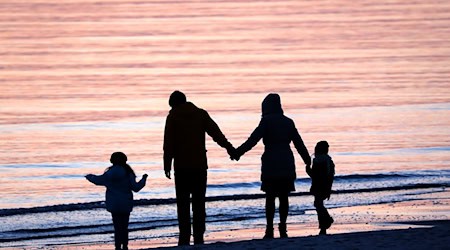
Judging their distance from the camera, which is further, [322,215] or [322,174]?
[322,215]

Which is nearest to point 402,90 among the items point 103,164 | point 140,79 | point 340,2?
point 140,79

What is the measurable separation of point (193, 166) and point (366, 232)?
1.81 metres

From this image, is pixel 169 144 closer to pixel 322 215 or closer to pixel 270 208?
pixel 270 208

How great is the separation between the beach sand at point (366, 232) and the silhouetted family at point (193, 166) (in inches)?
16.8

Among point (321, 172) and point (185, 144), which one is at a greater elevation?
point (185, 144)

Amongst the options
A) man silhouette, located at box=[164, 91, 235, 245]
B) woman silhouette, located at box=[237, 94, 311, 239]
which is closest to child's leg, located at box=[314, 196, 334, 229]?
woman silhouette, located at box=[237, 94, 311, 239]

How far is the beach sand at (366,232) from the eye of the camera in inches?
457

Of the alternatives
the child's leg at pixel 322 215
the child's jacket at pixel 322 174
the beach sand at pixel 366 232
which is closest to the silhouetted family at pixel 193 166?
the beach sand at pixel 366 232

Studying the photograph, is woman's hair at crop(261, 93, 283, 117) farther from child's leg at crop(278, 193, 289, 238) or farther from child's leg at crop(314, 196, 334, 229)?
child's leg at crop(314, 196, 334, 229)

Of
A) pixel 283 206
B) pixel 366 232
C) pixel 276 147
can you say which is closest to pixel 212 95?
pixel 283 206

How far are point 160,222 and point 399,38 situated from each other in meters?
29.5

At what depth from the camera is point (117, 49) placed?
44.8 metres

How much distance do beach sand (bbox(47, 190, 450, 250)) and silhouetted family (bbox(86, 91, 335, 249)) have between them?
16.8 inches

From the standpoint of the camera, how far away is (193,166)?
12633mm
